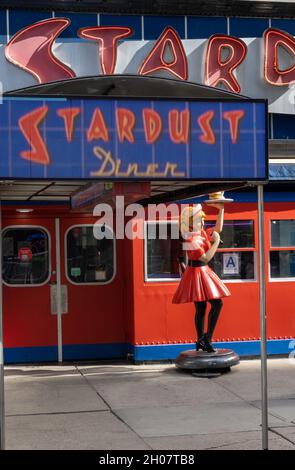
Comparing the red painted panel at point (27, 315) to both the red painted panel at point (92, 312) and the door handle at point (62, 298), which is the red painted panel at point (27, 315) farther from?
the red painted panel at point (92, 312)

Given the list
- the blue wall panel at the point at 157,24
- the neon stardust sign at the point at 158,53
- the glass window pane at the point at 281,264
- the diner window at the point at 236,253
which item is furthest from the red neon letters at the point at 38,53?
the glass window pane at the point at 281,264

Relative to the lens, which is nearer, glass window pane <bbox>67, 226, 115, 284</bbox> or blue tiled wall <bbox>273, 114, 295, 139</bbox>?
glass window pane <bbox>67, 226, 115, 284</bbox>

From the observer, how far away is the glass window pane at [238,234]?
9922mm

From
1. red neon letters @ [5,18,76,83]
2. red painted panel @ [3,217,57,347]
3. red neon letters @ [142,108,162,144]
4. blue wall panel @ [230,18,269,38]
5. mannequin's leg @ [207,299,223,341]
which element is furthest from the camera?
blue wall panel @ [230,18,269,38]

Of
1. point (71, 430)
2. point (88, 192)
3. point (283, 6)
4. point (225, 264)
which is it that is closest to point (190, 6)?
point (283, 6)

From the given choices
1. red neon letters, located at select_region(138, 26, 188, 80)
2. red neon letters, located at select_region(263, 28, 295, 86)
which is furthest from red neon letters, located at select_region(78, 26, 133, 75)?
red neon letters, located at select_region(263, 28, 295, 86)

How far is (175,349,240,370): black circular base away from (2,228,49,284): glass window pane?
7.90 ft

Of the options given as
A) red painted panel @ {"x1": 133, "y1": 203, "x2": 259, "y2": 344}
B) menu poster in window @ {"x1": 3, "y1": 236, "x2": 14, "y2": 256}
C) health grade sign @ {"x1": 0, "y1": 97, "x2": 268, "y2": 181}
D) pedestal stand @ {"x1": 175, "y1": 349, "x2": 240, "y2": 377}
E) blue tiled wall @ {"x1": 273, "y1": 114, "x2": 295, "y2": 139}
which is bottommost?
pedestal stand @ {"x1": 175, "y1": 349, "x2": 240, "y2": 377}

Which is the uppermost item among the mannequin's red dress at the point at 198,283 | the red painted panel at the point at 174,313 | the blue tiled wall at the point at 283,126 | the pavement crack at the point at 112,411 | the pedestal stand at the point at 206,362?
the blue tiled wall at the point at 283,126

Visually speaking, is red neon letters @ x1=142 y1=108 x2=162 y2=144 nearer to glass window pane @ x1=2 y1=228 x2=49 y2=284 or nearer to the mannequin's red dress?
the mannequin's red dress

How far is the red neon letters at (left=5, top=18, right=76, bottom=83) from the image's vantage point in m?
9.40

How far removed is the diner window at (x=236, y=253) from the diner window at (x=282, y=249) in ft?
0.95

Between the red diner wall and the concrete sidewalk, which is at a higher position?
the red diner wall
